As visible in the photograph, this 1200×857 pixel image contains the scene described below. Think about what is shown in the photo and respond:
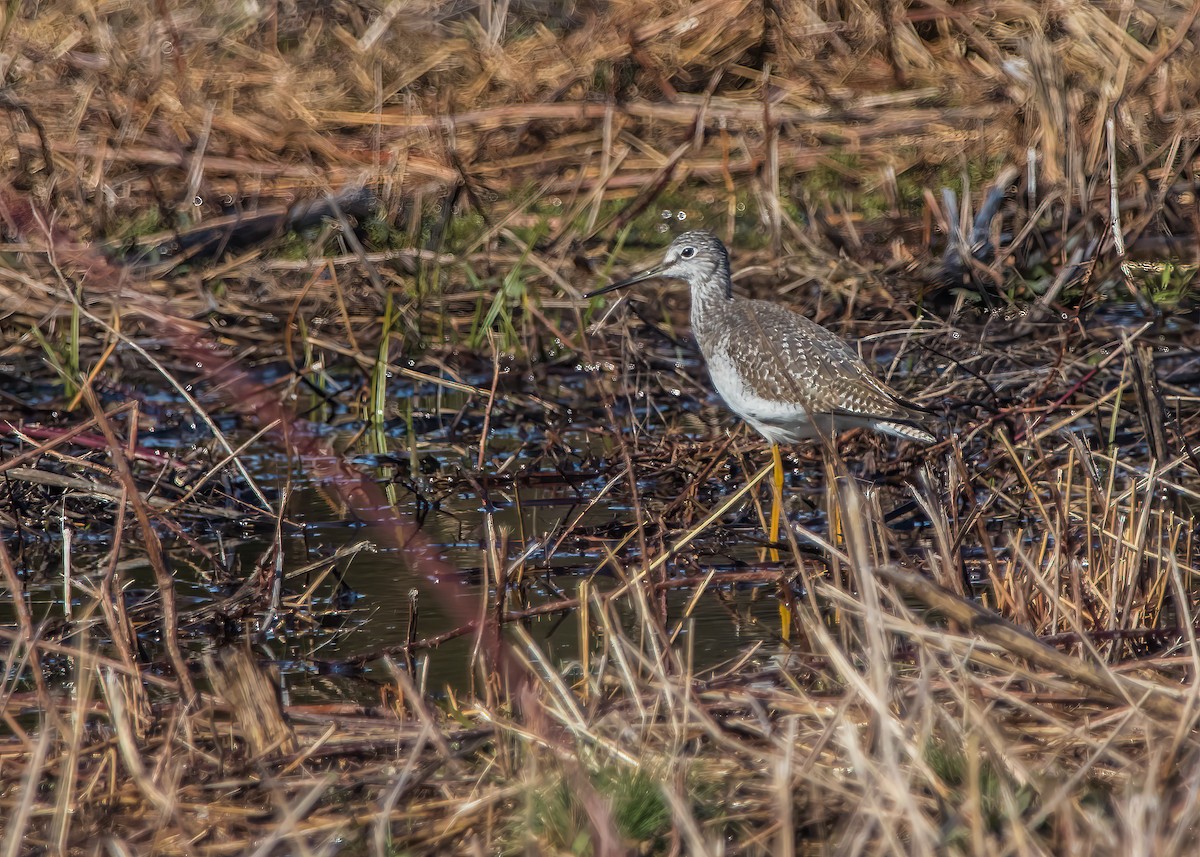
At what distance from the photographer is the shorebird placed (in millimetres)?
5117

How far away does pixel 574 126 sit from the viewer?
9.33m

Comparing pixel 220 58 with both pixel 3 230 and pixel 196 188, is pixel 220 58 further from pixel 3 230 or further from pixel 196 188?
pixel 3 230

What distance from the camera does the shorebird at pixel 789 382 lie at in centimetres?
512

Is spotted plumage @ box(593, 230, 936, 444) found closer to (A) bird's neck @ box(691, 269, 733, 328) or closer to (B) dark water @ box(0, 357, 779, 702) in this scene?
(A) bird's neck @ box(691, 269, 733, 328)

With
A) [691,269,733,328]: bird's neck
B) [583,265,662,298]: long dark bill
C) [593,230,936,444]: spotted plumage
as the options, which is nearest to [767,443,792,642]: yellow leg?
[593,230,936,444]: spotted plumage

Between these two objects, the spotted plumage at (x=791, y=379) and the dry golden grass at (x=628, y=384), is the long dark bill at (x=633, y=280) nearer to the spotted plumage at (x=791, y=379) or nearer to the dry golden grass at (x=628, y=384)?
the dry golden grass at (x=628, y=384)

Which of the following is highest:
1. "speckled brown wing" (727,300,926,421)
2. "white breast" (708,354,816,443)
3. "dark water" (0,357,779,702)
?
"speckled brown wing" (727,300,926,421)

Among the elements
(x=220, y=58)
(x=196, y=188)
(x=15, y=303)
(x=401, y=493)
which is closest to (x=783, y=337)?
(x=401, y=493)

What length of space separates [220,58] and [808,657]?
310 inches

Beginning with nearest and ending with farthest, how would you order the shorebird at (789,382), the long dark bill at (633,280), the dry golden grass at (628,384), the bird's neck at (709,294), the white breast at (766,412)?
the dry golden grass at (628,384) → the shorebird at (789,382) → the white breast at (766,412) → the bird's neck at (709,294) → the long dark bill at (633,280)

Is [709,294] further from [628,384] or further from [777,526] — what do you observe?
[777,526]

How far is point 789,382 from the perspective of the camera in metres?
5.08

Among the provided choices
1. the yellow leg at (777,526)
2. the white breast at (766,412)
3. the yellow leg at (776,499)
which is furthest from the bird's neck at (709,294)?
the yellow leg at (776,499)

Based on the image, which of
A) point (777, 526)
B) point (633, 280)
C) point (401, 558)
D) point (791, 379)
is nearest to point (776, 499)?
point (777, 526)
